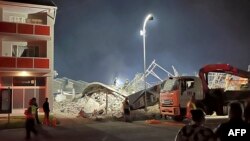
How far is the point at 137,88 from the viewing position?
159ft

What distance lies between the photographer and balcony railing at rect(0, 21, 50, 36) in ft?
112

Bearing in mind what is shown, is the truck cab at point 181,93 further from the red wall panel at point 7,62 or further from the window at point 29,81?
the red wall panel at point 7,62

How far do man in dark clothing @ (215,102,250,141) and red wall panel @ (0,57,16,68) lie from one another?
30341 mm

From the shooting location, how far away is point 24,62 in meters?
34.8

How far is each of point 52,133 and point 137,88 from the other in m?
28.7

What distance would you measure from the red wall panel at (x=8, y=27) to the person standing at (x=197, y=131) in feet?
→ 99.6

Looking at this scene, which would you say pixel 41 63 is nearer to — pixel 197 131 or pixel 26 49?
pixel 26 49

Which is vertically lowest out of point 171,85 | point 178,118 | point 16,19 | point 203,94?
point 178,118

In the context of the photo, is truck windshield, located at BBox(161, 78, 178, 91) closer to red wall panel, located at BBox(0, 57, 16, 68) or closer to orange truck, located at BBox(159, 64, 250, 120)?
orange truck, located at BBox(159, 64, 250, 120)

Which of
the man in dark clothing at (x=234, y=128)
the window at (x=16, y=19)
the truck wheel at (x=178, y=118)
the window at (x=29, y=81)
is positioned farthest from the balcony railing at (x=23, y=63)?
the man in dark clothing at (x=234, y=128)

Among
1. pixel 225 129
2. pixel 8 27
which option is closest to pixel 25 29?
pixel 8 27

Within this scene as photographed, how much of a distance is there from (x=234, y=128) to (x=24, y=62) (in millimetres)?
30919

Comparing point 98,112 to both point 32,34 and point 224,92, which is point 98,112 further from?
point 224,92

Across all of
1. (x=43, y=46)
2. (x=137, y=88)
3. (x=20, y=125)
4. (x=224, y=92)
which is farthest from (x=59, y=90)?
(x=224, y=92)
